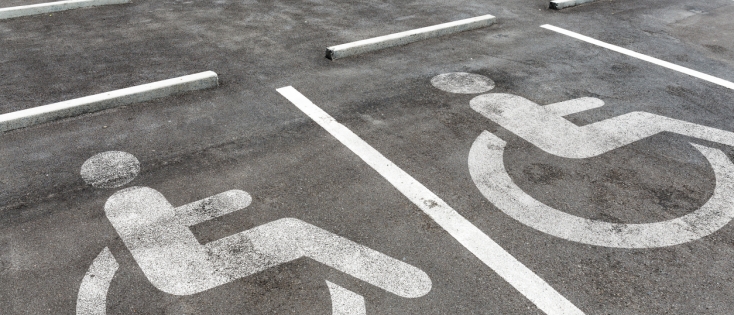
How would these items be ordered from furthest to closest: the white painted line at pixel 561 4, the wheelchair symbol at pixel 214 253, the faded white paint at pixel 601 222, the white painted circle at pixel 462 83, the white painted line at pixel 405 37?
1. the white painted line at pixel 561 4
2. the white painted line at pixel 405 37
3. the white painted circle at pixel 462 83
4. the faded white paint at pixel 601 222
5. the wheelchair symbol at pixel 214 253

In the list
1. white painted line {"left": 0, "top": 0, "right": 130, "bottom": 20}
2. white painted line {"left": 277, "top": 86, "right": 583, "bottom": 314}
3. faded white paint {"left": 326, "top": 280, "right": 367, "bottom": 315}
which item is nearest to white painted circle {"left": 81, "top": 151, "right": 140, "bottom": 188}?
white painted line {"left": 277, "top": 86, "right": 583, "bottom": 314}

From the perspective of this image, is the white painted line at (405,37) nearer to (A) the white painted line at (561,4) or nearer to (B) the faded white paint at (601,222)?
(A) the white painted line at (561,4)

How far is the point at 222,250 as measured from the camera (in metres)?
4.50

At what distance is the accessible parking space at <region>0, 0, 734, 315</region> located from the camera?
4.21 m

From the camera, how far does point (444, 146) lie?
6066 millimetres

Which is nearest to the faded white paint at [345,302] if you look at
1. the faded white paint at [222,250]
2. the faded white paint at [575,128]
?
the faded white paint at [222,250]

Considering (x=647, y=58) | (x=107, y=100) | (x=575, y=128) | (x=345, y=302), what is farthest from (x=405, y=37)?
(x=345, y=302)

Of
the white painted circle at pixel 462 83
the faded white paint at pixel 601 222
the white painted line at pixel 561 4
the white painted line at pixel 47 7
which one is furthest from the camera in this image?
the white painted line at pixel 561 4

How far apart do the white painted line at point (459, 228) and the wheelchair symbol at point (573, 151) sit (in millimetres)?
487

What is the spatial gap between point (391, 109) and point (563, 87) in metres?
2.46

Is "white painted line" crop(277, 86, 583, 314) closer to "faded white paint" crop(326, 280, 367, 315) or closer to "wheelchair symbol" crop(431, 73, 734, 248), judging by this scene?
"wheelchair symbol" crop(431, 73, 734, 248)

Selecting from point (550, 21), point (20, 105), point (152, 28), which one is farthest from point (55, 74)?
point (550, 21)

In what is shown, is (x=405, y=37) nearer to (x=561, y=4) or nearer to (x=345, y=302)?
(x=561, y=4)

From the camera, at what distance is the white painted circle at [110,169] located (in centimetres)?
532
